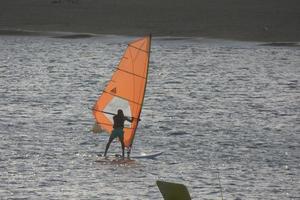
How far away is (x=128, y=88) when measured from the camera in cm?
2762

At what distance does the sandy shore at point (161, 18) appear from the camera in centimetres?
5853

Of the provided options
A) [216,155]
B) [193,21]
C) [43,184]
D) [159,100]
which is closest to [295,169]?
[216,155]

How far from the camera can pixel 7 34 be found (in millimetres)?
60188

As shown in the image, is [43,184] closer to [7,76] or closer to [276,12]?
[7,76]

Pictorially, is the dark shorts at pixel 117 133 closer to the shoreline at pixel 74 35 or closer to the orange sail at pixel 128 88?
the orange sail at pixel 128 88

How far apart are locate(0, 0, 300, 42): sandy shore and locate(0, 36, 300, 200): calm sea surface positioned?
3.01m

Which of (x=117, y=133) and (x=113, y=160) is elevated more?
(x=117, y=133)

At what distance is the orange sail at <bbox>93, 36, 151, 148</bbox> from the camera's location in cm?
2748

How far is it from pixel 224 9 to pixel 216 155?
40973 mm

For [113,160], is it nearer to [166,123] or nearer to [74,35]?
[166,123]

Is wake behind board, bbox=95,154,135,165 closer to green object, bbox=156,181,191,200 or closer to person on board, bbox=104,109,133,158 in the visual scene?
person on board, bbox=104,109,133,158

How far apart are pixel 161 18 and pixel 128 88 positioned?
34.8 m

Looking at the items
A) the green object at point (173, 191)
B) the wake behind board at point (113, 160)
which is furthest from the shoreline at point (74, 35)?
the green object at point (173, 191)

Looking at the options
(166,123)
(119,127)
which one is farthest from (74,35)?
(119,127)
